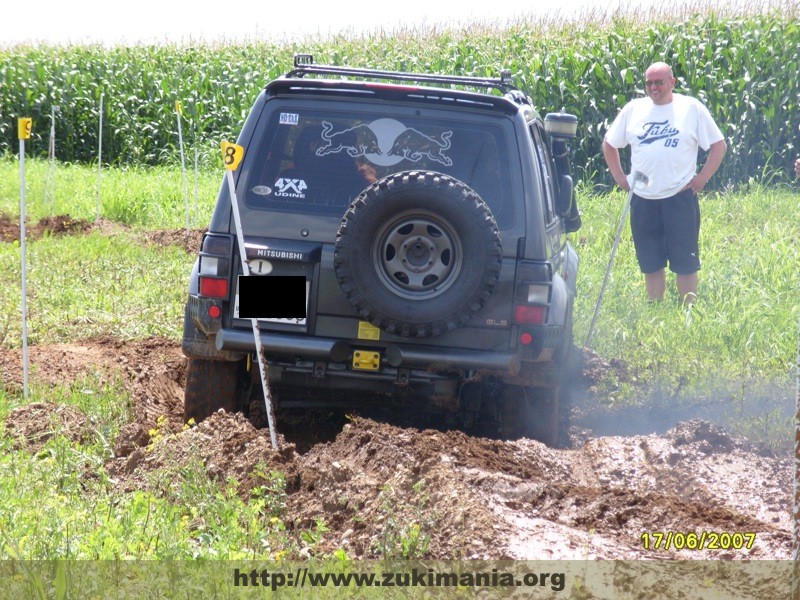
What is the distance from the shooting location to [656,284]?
9266 mm

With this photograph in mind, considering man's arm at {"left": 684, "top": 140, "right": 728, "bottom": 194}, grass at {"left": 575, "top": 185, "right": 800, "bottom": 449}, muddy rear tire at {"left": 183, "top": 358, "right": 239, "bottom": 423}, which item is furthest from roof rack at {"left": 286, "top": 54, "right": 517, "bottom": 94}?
man's arm at {"left": 684, "top": 140, "right": 728, "bottom": 194}

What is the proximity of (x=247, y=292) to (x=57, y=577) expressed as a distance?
80.1 inches

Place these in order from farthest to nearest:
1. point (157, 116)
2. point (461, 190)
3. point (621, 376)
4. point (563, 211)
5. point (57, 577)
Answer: point (157, 116)
point (621, 376)
point (563, 211)
point (461, 190)
point (57, 577)

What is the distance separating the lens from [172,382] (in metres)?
7.06

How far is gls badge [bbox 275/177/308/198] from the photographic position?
214 inches

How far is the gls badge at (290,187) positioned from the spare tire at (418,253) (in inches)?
19.1

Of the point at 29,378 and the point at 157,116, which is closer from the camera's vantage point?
the point at 29,378

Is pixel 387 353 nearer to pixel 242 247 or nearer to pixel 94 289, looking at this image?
pixel 242 247

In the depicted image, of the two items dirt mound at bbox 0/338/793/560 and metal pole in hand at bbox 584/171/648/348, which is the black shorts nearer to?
metal pole in hand at bbox 584/171/648/348

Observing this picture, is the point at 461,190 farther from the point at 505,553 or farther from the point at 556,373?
the point at 505,553

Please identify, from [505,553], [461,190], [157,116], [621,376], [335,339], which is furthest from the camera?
[157,116]

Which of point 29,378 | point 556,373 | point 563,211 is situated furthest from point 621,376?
point 29,378
